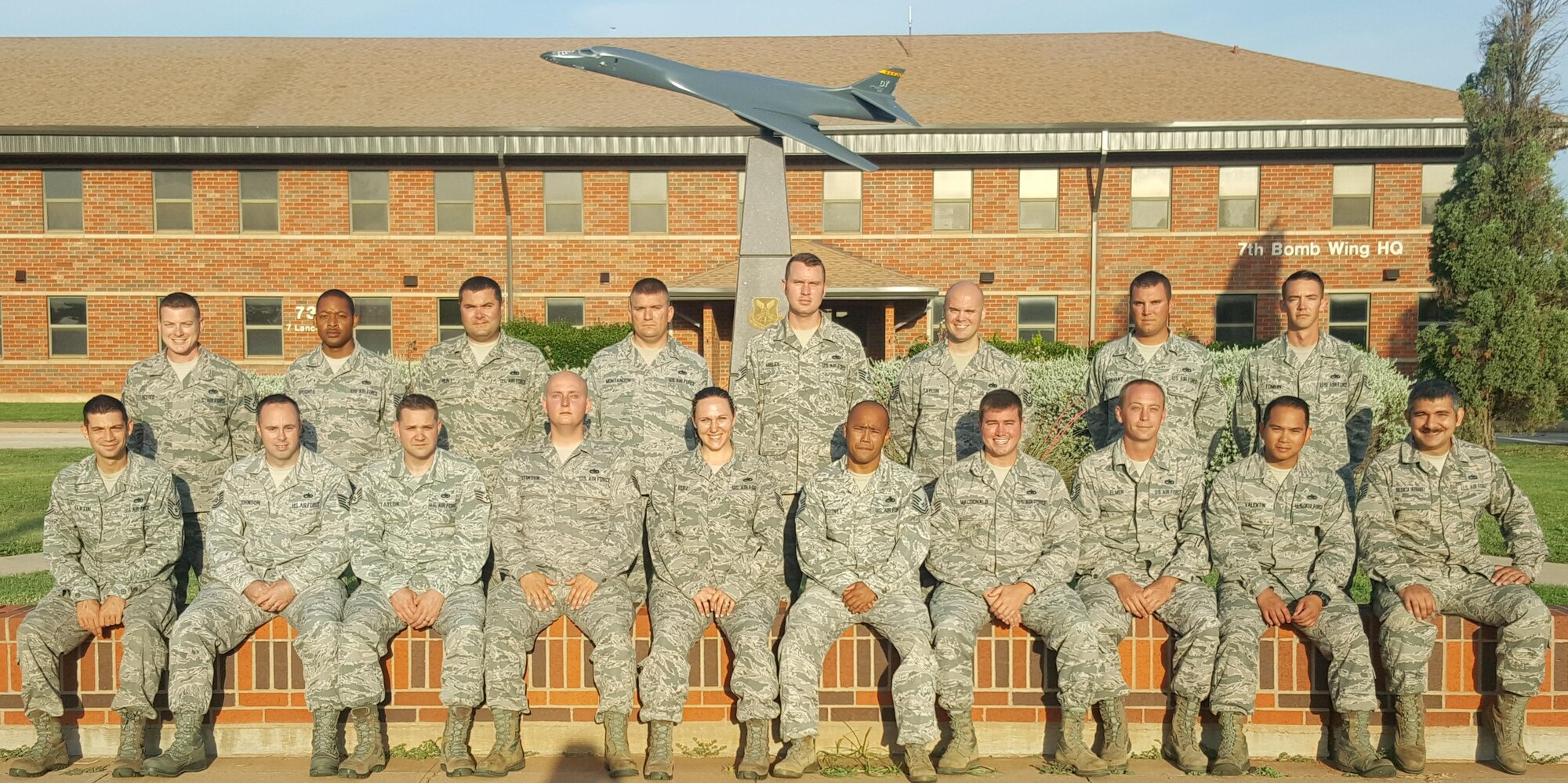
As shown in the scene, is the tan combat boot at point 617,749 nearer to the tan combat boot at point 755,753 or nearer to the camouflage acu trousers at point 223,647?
the tan combat boot at point 755,753

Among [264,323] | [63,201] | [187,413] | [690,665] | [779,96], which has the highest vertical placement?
[63,201]

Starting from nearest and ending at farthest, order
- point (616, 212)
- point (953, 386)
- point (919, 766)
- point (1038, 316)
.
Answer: point (919, 766)
point (953, 386)
point (616, 212)
point (1038, 316)

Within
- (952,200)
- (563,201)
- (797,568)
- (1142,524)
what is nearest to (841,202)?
(952,200)

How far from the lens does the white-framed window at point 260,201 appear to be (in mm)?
24938

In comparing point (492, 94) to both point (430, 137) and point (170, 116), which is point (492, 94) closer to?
point (430, 137)

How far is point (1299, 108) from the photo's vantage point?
24.4 m

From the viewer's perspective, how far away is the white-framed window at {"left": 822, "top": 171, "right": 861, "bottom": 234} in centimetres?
2470

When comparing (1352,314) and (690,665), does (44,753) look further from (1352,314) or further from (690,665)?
(1352,314)

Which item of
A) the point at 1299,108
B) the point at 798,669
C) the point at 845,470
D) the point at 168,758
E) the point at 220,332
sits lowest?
the point at 168,758

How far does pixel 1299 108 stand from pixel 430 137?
16.9 meters

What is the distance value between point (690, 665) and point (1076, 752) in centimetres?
158

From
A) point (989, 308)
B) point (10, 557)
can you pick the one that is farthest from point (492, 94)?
point (10, 557)

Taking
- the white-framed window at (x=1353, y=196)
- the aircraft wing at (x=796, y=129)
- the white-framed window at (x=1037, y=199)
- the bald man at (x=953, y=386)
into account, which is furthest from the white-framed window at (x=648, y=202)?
the bald man at (x=953, y=386)

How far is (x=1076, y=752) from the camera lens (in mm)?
4867
